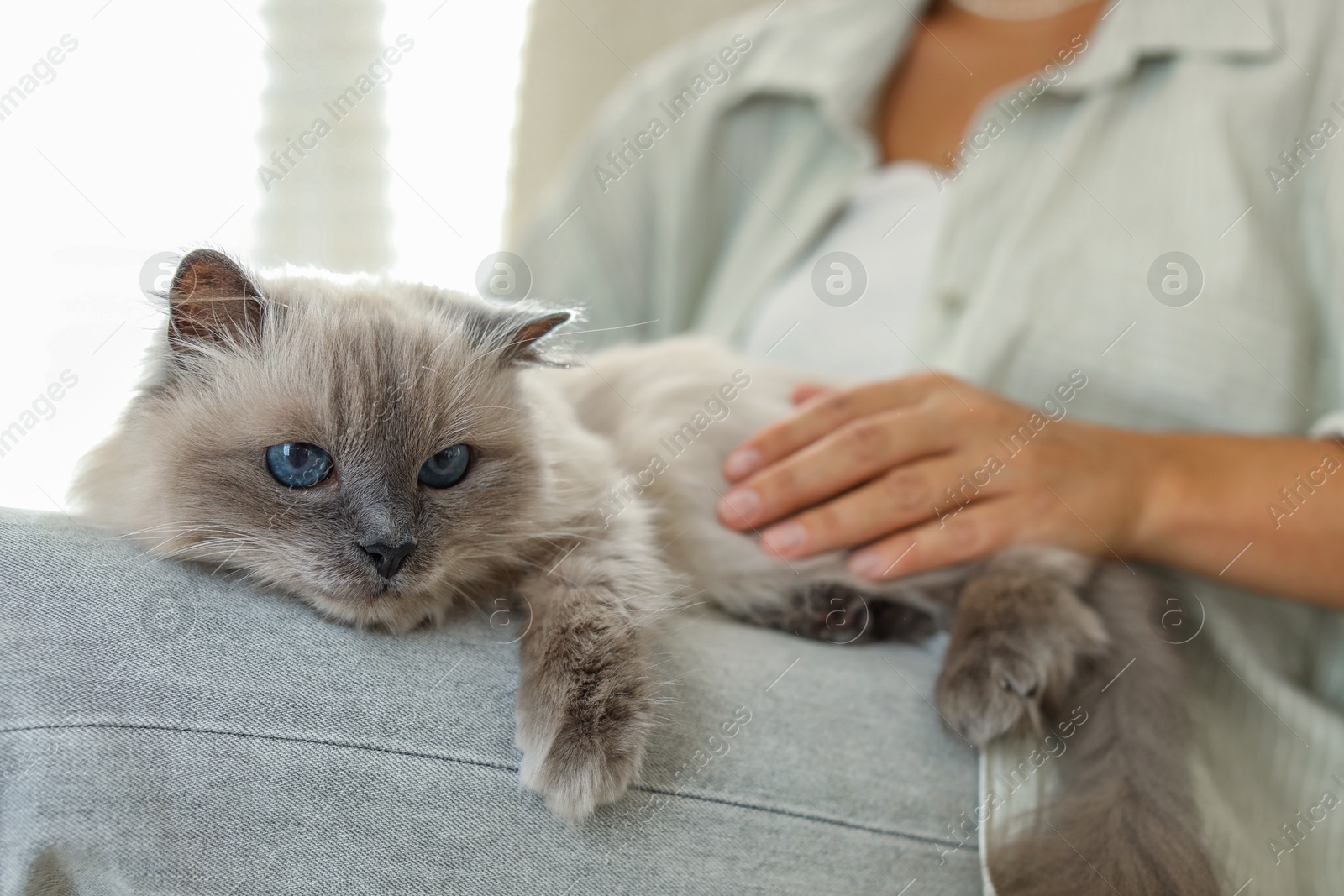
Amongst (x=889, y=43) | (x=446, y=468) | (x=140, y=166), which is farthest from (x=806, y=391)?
(x=140, y=166)

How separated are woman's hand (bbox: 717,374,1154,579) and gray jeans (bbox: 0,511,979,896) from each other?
0.99 feet

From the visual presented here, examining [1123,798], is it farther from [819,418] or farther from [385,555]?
[385,555]

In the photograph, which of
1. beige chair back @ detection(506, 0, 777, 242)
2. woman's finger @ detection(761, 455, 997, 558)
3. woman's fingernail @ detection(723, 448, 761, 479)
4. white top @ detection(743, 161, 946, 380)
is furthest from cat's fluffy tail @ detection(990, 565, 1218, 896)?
beige chair back @ detection(506, 0, 777, 242)

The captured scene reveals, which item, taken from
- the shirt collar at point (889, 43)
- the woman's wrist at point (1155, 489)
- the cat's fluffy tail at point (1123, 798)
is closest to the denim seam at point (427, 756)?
the cat's fluffy tail at point (1123, 798)

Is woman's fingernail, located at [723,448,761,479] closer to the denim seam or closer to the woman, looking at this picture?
the woman

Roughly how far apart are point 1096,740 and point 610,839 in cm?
66

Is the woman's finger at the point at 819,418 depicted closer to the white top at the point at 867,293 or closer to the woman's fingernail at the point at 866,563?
the woman's fingernail at the point at 866,563

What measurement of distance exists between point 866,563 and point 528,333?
0.60 meters

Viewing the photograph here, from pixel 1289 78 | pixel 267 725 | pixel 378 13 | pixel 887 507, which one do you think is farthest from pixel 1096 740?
pixel 378 13

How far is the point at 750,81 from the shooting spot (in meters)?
1.94

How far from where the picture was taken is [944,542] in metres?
1.19

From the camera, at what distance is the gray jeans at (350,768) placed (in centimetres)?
70

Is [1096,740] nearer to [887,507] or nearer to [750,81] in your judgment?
[887,507]

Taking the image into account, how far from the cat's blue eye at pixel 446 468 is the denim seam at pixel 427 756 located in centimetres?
29
